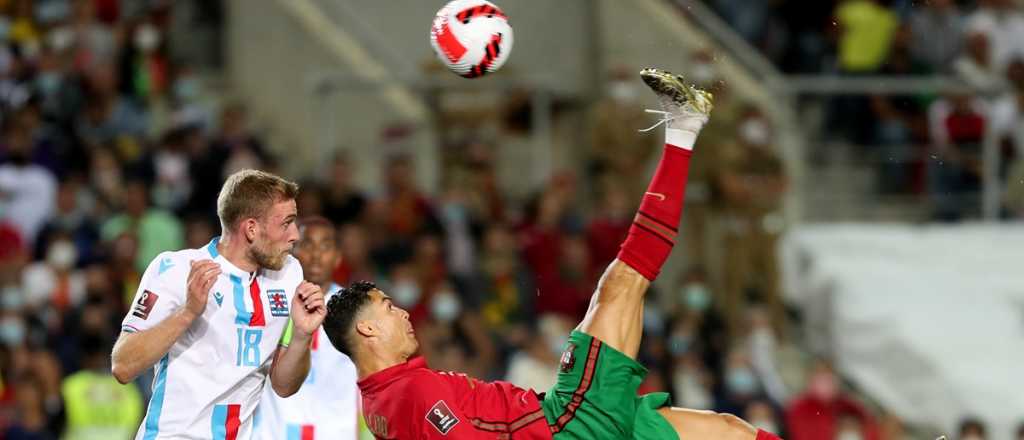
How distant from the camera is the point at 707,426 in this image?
623 centimetres

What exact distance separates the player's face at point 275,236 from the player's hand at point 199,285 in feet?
0.94

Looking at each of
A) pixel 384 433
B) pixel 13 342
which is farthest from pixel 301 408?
pixel 13 342

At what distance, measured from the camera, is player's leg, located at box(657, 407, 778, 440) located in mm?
6188

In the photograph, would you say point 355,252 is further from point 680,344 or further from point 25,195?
point 25,195

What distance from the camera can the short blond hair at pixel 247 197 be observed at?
583cm

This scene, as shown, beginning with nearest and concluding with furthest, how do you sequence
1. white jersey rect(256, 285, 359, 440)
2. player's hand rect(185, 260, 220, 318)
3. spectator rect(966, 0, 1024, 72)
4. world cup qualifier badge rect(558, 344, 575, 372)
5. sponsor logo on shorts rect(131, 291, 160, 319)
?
1. player's hand rect(185, 260, 220, 318)
2. sponsor logo on shorts rect(131, 291, 160, 319)
3. world cup qualifier badge rect(558, 344, 575, 372)
4. white jersey rect(256, 285, 359, 440)
5. spectator rect(966, 0, 1024, 72)

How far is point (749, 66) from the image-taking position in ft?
47.4

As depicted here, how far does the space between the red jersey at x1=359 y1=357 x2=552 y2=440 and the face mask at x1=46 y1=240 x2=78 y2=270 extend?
7054 millimetres

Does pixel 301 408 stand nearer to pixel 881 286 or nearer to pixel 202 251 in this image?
pixel 202 251

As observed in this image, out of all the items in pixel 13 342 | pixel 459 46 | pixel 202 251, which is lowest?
pixel 13 342

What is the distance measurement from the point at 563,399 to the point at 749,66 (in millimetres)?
8677

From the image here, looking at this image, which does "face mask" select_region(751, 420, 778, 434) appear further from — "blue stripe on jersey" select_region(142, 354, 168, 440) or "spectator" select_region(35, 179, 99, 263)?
"blue stripe on jersey" select_region(142, 354, 168, 440)

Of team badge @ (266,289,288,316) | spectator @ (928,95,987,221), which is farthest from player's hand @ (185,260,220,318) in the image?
spectator @ (928,95,987,221)

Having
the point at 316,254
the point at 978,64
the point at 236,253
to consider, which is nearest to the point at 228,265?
the point at 236,253
